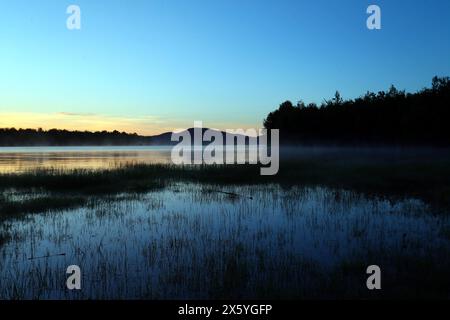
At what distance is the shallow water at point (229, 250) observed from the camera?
785 centimetres

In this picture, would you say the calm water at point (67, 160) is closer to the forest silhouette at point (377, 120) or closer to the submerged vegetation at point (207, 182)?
the submerged vegetation at point (207, 182)

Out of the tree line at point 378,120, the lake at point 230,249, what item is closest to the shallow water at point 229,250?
the lake at point 230,249

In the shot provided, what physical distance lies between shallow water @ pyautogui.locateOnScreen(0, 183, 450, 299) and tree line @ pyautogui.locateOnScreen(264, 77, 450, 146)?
199ft

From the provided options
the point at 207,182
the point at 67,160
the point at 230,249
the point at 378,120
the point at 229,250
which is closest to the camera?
the point at 229,250

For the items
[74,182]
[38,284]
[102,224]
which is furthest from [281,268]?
[74,182]

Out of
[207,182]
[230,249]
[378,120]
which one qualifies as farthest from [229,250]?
[378,120]

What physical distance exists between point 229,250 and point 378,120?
8106 cm

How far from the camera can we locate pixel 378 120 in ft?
266

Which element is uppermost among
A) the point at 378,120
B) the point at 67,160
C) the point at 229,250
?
the point at 378,120

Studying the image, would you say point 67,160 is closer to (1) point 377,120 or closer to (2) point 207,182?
(2) point 207,182

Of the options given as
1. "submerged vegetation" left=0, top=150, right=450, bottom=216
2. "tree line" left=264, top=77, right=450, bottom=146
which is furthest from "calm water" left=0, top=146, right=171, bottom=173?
"tree line" left=264, top=77, right=450, bottom=146

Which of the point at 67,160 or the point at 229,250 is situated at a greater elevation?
the point at 67,160

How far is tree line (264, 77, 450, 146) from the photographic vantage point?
2680 inches

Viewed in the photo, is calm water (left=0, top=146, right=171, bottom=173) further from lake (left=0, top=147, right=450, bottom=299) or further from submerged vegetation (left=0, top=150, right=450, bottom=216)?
lake (left=0, top=147, right=450, bottom=299)
